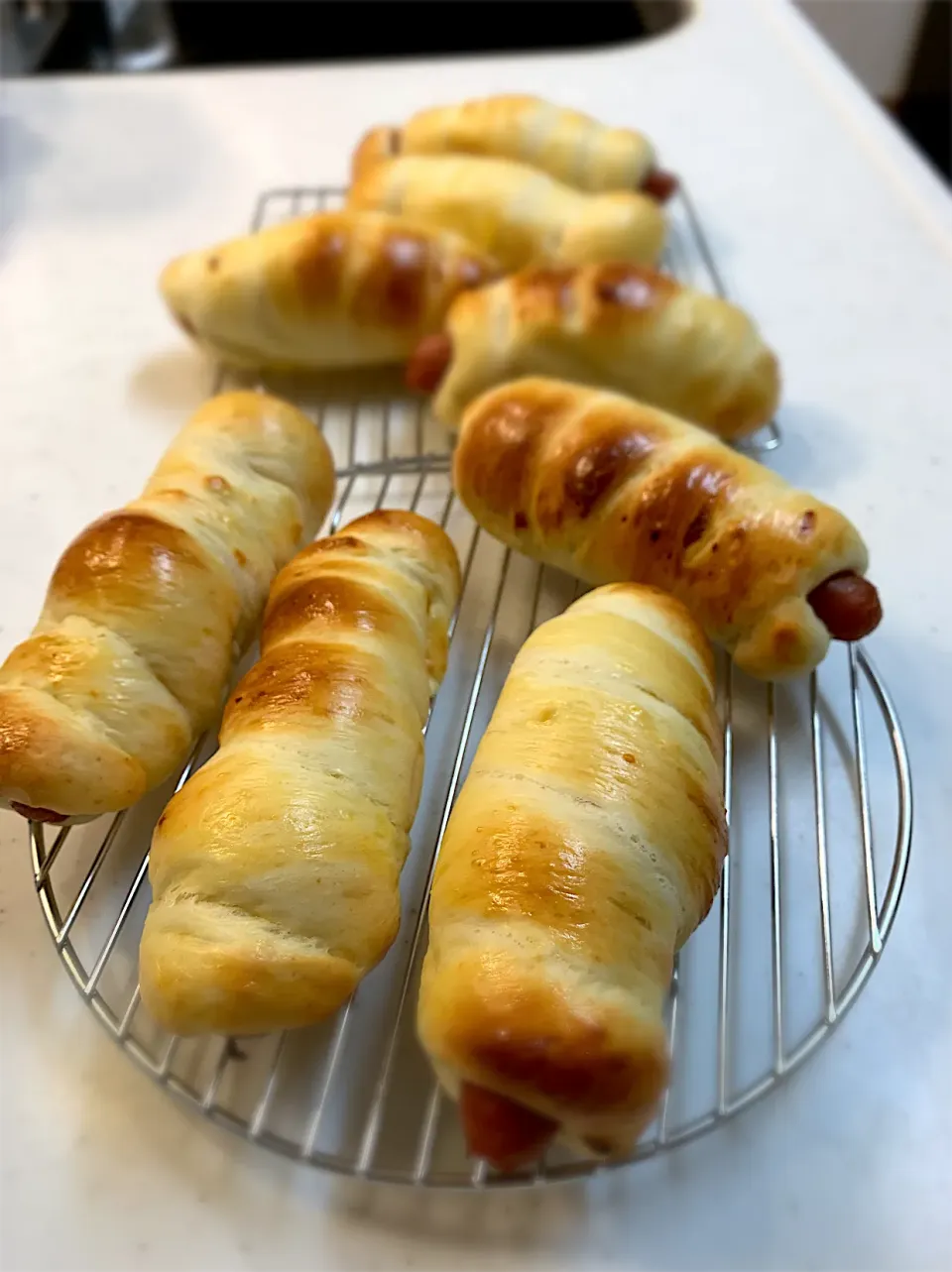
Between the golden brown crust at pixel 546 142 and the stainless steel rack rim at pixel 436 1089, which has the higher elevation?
the golden brown crust at pixel 546 142

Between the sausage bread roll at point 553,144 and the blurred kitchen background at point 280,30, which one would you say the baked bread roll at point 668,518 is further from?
the blurred kitchen background at point 280,30

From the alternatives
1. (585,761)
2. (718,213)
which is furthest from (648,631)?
(718,213)

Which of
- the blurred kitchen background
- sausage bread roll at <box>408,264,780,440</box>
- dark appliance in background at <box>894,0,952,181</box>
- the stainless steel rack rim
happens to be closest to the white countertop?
the stainless steel rack rim

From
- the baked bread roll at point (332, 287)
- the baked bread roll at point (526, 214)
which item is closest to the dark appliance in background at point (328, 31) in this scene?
the baked bread roll at point (526, 214)

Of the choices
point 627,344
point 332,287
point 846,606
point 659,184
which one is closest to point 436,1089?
point 846,606

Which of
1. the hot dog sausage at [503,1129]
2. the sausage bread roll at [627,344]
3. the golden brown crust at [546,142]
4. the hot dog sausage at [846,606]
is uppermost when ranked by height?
the golden brown crust at [546,142]

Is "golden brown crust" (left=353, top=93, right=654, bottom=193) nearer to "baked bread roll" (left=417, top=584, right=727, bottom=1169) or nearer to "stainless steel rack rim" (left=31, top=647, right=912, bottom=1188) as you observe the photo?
"baked bread roll" (left=417, top=584, right=727, bottom=1169)
